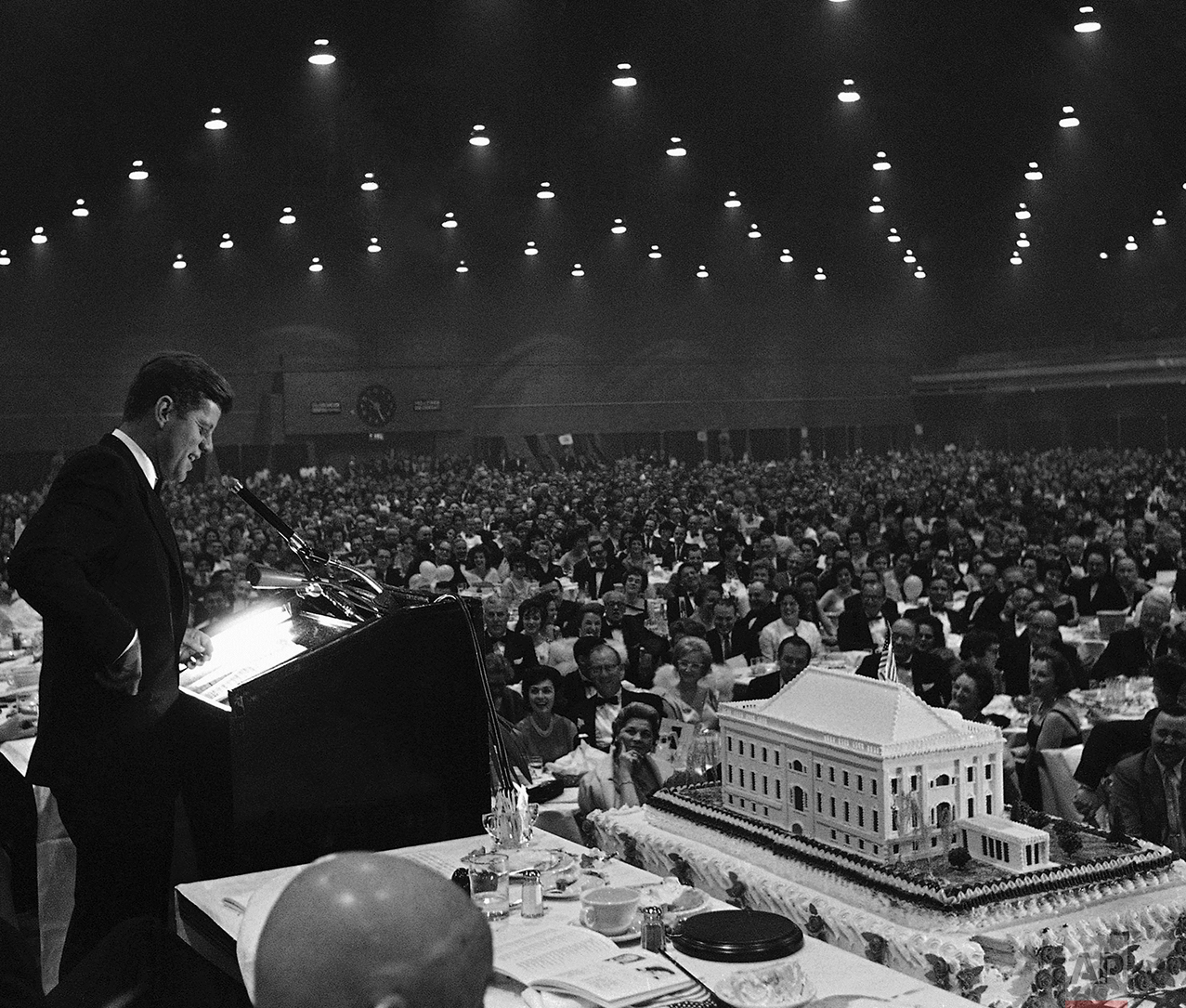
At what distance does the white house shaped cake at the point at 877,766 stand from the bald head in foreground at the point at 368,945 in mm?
2817

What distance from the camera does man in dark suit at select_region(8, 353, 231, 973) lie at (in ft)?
11.8

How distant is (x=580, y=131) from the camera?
68.6 feet

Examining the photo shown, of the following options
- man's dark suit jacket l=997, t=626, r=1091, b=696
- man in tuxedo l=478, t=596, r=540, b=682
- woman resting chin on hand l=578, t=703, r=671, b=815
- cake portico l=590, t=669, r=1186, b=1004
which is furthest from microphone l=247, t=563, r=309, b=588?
man's dark suit jacket l=997, t=626, r=1091, b=696

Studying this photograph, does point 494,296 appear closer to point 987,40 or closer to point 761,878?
point 987,40

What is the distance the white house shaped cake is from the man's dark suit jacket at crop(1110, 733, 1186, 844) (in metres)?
2.27

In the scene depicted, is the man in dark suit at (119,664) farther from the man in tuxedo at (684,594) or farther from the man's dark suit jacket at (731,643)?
the man in tuxedo at (684,594)

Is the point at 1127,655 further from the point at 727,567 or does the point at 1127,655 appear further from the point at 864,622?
the point at 727,567

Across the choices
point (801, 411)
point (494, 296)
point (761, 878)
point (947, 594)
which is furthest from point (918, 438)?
point (761, 878)

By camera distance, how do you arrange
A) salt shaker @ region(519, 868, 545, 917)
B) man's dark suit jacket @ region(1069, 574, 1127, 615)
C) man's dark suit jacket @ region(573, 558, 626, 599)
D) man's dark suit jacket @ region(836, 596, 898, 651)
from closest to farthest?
salt shaker @ region(519, 868, 545, 917)
man's dark suit jacket @ region(836, 596, 898, 651)
man's dark suit jacket @ region(1069, 574, 1127, 615)
man's dark suit jacket @ region(573, 558, 626, 599)

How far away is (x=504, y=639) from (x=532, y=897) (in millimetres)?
7502

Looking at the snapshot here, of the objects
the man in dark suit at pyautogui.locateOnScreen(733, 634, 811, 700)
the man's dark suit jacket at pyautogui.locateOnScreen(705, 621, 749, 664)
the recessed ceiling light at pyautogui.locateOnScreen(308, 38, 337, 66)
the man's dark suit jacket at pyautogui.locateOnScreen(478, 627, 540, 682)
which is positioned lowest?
the man's dark suit jacket at pyautogui.locateOnScreen(705, 621, 749, 664)

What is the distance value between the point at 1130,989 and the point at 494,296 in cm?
3760

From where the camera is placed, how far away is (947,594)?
1262 centimetres

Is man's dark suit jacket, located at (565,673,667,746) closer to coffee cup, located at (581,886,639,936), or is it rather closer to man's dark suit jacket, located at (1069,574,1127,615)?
coffee cup, located at (581,886,639,936)
